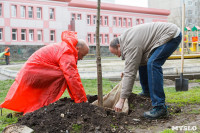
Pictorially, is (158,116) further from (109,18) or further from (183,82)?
(109,18)

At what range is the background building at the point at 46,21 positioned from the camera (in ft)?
99.6

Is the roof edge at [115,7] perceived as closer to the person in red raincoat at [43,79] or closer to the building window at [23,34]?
the building window at [23,34]

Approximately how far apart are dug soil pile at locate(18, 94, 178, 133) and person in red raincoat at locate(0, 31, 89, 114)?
0.51m

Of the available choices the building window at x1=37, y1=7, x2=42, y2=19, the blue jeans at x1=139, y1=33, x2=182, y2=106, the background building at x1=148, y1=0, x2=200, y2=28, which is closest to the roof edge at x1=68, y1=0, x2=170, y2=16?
the building window at x1=37, y1=7, x2=42, y2=19

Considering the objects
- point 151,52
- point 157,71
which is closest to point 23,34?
point 151,52

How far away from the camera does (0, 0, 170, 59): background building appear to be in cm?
3037

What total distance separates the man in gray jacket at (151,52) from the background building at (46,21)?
29.0 m

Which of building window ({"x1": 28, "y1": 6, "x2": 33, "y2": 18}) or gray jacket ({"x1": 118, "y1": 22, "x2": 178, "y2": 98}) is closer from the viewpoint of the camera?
gray jacket ({"x1": 118, "y1": 22, "x2": 178, "y2": 98})

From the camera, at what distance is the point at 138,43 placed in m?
3.32

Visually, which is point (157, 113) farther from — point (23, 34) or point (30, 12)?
point (30, 12)

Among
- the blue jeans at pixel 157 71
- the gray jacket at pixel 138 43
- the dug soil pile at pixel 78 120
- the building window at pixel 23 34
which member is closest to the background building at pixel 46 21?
the building window at pixel 23 34

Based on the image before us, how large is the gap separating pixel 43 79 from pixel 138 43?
1626 mm

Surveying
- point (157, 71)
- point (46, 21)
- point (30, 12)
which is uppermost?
point (30, 12)

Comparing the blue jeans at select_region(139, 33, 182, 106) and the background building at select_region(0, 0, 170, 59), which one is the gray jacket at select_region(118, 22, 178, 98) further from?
the background building at select_region(0, 0, 170, 59)
